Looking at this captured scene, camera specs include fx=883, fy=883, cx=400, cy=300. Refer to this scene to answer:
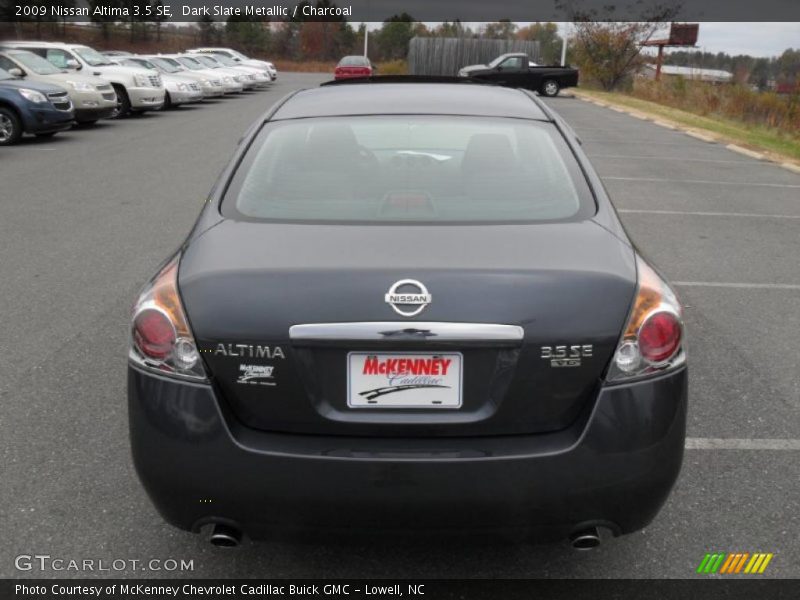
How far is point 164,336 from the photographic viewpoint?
8.67ft

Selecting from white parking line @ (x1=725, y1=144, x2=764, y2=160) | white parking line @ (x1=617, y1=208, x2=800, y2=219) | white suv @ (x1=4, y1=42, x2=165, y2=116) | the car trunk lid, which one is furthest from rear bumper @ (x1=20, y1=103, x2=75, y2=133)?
the car trunk lid

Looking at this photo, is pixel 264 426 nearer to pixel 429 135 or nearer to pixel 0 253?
pixel 429 135

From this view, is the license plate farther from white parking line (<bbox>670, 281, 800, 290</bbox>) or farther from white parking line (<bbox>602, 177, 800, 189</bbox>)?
white parking line (<bbox>602, 177, 800, 189</bbox>)

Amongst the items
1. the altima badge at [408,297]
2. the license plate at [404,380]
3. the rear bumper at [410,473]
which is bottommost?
the rear bumper at [410,473]

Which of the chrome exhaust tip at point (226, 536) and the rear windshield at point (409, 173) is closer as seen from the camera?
the chrome exhaust tip at point (226, 536)

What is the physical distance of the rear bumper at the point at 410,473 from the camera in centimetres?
252

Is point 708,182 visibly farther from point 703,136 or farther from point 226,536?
point 226,536

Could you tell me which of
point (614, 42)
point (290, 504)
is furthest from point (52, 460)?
point (614, 42)

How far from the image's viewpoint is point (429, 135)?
143 inches

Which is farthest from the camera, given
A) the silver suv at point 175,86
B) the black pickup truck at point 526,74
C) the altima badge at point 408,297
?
the black pickup truck at point 526,74

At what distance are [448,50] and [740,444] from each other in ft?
158

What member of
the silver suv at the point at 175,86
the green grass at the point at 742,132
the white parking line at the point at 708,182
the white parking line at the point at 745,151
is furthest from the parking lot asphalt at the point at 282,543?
the silver suv at the point at 175,86

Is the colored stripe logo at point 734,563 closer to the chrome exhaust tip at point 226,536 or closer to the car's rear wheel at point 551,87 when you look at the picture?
the chrome exhaust tip at point 226,536

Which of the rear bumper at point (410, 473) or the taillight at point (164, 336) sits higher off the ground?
the taillight at point (164, 336)
